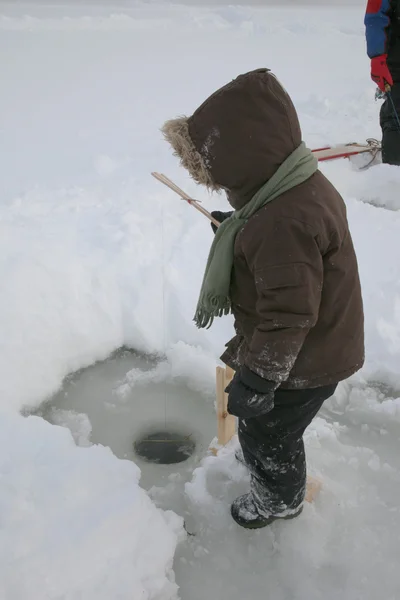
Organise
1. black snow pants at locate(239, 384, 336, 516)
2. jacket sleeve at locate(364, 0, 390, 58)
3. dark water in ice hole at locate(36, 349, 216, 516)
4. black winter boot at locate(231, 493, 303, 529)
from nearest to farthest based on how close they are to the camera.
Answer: black snow pants at locate(239, 384, 336, 516) < black winter boot at locate(231, 493, 303, 529) < dark water in ice hole at locate(36, 349, 216, 516) < jacket sleeve at locate(364, 0, 390, 58)

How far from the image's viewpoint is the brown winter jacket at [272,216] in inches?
55.4

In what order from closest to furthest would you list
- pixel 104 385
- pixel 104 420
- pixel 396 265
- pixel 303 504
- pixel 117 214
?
pixel 303 504
pixel 104 420
pixel 104 385
pixel 396 265
pixel 117 214

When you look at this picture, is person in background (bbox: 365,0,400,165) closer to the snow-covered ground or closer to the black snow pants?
the snow-covered ground

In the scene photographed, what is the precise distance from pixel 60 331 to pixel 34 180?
2411mm

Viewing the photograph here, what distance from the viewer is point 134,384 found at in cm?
294

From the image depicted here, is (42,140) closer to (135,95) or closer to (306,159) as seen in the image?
(135,95)

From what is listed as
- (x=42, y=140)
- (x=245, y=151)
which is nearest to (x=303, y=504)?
(x=245, y=151)

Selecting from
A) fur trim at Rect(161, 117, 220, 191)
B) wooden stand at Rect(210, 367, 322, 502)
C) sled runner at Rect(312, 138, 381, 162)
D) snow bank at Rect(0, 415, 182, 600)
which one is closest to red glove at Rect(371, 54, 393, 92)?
sled runner at Rect(312, 138, 381, 162)

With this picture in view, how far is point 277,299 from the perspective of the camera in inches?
57.2

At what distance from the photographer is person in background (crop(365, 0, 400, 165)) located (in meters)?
4.52

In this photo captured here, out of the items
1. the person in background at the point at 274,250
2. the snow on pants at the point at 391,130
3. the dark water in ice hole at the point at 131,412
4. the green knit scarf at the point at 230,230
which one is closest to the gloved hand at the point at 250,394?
the person in background at the point at 274,250

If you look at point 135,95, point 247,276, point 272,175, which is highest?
point 272,175

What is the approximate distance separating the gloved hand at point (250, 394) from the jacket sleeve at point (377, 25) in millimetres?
4139

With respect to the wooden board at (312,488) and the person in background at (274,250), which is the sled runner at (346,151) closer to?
the wooden board at (312,488)
